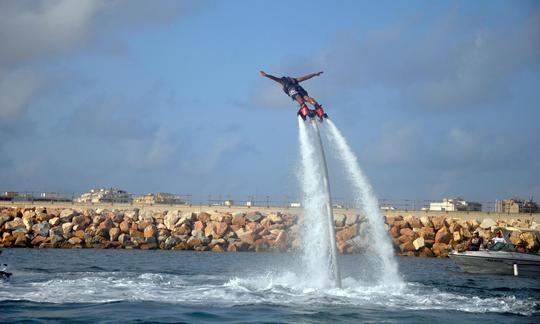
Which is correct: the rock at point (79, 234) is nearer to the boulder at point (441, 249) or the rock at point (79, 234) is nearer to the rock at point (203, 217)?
the rock at point (203, 217)

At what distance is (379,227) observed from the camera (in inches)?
1049

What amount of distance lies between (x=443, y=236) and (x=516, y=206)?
18113 millimetres

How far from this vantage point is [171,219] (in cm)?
5825

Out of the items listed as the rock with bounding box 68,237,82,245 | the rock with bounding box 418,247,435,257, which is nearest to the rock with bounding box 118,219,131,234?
the rock with bounding box 68,237,82,245

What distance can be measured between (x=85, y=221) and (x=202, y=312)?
1528 inches

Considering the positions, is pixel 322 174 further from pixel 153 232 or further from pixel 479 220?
pixel 479 220

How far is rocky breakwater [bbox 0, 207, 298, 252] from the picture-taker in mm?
54250

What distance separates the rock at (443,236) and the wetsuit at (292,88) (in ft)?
107

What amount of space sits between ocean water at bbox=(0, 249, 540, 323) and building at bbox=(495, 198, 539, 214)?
3235cm

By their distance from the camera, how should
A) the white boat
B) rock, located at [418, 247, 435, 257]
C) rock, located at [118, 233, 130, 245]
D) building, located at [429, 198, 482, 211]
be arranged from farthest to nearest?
building, located at [429, 198, 482, 211], rock, located at [118, 233, 130, 245], rock, located at [418, 247, 435, 257], the white boat

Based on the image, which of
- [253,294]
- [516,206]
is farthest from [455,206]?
[253,294]

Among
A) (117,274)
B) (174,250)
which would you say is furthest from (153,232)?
(117,274)

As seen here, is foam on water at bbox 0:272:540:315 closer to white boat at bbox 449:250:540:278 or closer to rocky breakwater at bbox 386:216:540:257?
white boat at bbox 449:250:540:278

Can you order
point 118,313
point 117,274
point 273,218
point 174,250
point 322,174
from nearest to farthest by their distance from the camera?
1. point 118,313
2. point 322,174
3. point 117,274
4. point 174,250
5. point 273,218
